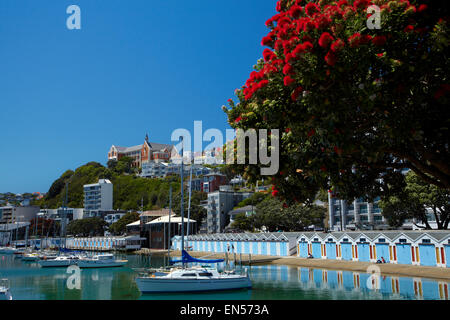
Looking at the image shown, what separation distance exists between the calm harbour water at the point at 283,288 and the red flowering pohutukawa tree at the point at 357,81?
22.1 meters

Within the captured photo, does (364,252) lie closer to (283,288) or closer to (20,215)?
(283,288)

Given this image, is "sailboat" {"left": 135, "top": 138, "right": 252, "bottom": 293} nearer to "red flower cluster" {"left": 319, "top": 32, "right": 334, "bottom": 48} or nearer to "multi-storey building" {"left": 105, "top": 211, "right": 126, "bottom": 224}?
"red flower cluster" {"left": 319, "top": 32, "right": 334, "bottom": 48}

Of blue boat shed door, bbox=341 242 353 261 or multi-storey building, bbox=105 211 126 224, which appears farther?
multi-storey building, bbox=105 211 126 224

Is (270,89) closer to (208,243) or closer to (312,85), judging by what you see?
(312,85)

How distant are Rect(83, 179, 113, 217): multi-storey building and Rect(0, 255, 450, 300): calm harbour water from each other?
117 m

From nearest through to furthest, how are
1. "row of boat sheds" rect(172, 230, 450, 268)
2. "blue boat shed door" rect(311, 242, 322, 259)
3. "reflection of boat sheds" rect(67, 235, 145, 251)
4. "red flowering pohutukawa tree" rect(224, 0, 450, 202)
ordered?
"red flowering pohutukawa tree" rect(224, 0, 450, 202) < "row of boat sheds" rect(172, 230, 450, 268) < "blue boat shed door" rect(311, 242, 322, 259) < "reflection of boat sheds" rect(67, 235, 145, 251)

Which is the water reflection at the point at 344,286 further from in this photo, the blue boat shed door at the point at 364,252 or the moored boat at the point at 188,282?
the blue boat shed door at the point at 364,252

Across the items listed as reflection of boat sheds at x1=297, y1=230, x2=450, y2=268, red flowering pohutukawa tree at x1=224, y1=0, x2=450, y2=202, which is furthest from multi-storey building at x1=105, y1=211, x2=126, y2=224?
red flowering pohutukawa tree at x1=224, y1=0, x2=450, y2=202

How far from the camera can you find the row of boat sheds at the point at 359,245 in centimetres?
3972

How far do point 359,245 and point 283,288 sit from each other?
708 inches

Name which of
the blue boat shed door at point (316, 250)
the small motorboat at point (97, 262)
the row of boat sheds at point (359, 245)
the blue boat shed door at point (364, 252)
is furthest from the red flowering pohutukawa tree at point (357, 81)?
the small motorboat at point (97, 262)

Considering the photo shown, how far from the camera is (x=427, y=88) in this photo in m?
10.4

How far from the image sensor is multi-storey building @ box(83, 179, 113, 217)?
163125 mm

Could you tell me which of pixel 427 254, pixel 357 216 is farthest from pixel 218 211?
pixel 427 254
